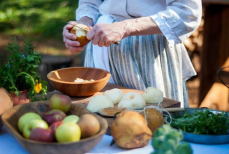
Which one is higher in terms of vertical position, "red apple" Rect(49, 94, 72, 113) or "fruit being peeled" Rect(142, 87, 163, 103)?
"red apple" Rect(49, 94, 72, 113)

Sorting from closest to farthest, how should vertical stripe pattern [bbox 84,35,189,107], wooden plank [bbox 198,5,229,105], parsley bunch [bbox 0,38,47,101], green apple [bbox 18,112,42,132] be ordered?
green apple [bbox 18,112,42,132], parsley bunch [bbox 0,38,47,101], vertical stripe pattern [bbox 84,35,189,107], wooden plank [bbox 198,5,229,105]

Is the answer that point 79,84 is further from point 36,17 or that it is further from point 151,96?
point 36,17

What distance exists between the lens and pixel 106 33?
183 cm

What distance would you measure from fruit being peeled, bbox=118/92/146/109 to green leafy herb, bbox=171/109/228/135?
22 centimetres

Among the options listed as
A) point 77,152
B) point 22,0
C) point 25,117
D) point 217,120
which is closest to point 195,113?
point 217,120

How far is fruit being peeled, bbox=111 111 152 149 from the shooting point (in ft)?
4.13

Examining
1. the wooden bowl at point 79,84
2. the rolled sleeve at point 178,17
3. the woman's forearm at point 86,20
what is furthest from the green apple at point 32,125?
the woman's forearm at point 86,20

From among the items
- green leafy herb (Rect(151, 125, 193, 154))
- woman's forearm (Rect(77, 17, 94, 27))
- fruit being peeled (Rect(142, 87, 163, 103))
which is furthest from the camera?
woman's forearm (Rect(77, 17, 94, 27))

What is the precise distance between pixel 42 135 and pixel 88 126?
14 centimetres

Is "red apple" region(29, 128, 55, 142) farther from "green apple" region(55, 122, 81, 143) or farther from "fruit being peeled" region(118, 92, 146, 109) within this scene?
"fruit being peeled" region(118, 92, 146, 109)

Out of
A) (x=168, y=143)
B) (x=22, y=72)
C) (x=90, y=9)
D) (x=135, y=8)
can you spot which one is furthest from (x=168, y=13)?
(x=168, y=143)

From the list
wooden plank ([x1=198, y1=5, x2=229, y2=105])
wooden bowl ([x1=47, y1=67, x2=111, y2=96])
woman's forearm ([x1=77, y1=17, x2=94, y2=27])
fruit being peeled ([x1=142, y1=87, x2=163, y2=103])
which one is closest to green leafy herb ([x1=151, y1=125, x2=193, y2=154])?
fruit being peeled ([x1=142, y1=87, x2=163, y2=103])

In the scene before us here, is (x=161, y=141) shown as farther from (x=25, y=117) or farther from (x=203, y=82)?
(x=203, y=82)

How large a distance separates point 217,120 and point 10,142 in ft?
2.48
